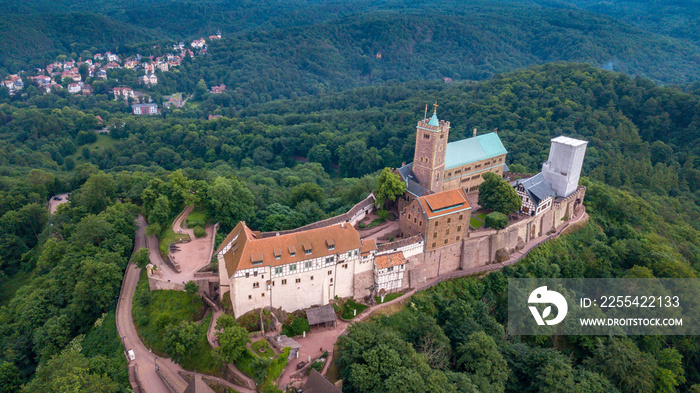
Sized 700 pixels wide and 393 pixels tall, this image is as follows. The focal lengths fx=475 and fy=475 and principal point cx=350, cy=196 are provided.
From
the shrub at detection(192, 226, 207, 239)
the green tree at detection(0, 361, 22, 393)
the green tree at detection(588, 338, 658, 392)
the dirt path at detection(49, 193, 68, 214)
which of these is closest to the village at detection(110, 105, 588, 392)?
the shrub at detection(192, 226, 207, 239)

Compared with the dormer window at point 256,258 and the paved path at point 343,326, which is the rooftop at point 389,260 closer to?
the paved path at point 343,326

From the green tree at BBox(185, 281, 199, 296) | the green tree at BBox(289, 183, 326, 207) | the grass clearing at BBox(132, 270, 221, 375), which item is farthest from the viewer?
the green tree at BBox(289, 183, 326, 207)

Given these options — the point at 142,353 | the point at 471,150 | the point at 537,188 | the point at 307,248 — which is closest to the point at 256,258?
Result: the point at 307,248

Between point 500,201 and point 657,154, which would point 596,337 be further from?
point 657,154

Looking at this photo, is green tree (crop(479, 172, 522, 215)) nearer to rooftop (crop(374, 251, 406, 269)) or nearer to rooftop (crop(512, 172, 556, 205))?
rooftop (crop(512, 172, 556, 205))

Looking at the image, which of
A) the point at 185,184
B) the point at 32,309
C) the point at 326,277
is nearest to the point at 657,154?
the point at 326,277
